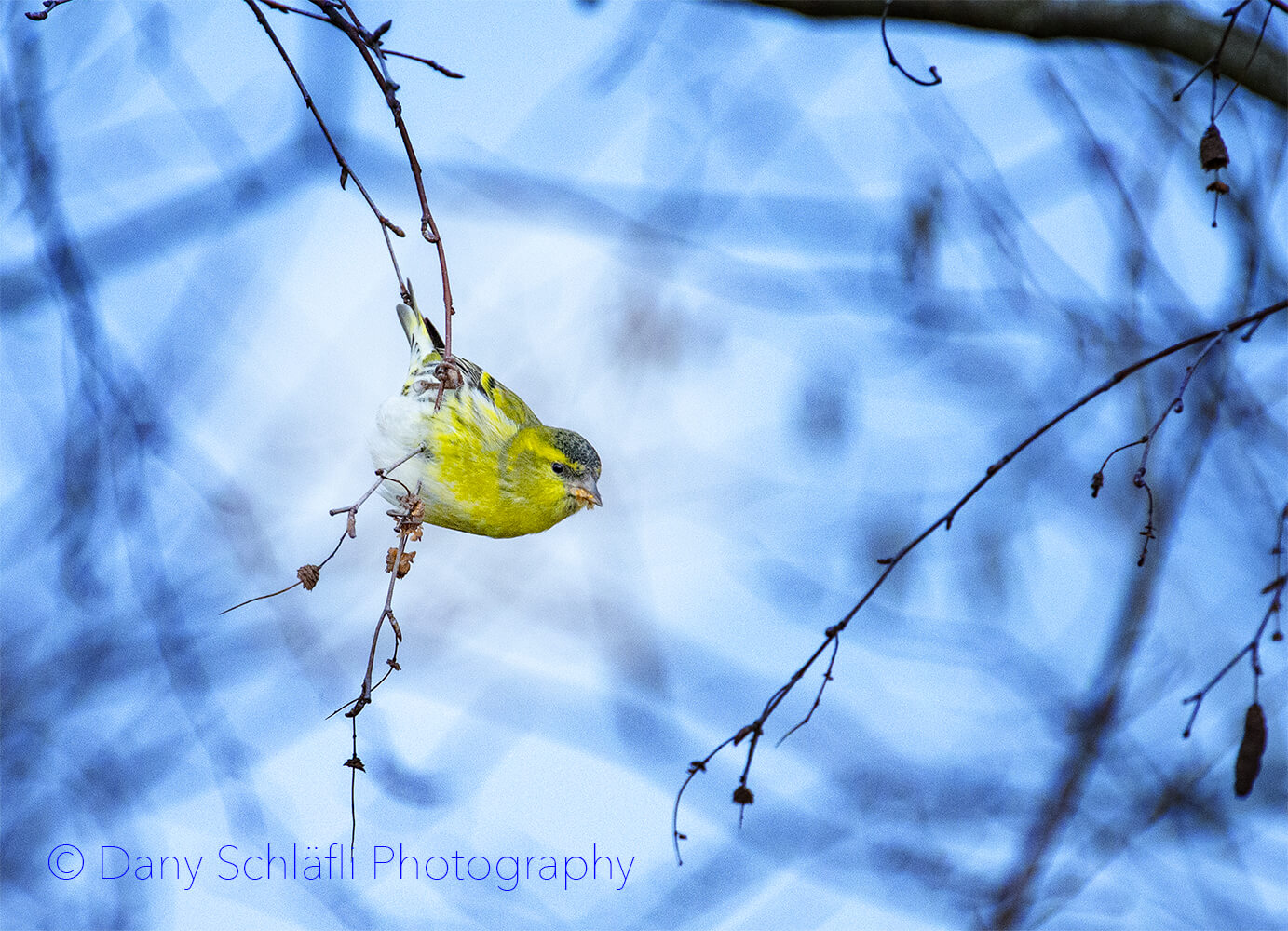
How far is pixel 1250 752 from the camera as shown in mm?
1723

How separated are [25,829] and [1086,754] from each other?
512 cm

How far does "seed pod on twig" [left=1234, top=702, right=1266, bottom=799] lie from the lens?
171cm

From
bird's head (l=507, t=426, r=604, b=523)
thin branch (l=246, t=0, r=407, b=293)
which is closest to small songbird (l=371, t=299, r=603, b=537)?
bird's head (l=507, t=426, r=604, b=523)

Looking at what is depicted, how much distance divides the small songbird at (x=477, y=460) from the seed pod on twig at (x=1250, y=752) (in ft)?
7.65

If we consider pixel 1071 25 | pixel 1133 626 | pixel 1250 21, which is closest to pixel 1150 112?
pixel 1250 21

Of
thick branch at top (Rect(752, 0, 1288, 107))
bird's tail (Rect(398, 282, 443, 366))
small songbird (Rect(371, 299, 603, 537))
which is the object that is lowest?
small songbird (Rect(371, 299, 603, 537))

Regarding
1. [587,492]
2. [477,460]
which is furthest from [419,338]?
[587,492]

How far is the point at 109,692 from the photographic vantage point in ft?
18.5

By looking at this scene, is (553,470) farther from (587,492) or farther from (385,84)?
(385,84)

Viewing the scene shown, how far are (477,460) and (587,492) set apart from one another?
1.40 ft

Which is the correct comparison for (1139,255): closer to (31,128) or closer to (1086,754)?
(1086,754)

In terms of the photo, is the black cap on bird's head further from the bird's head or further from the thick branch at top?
the thick branch at top

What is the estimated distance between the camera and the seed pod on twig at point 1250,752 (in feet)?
5.61

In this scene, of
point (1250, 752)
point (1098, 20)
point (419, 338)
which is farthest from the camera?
point (419, 338)
